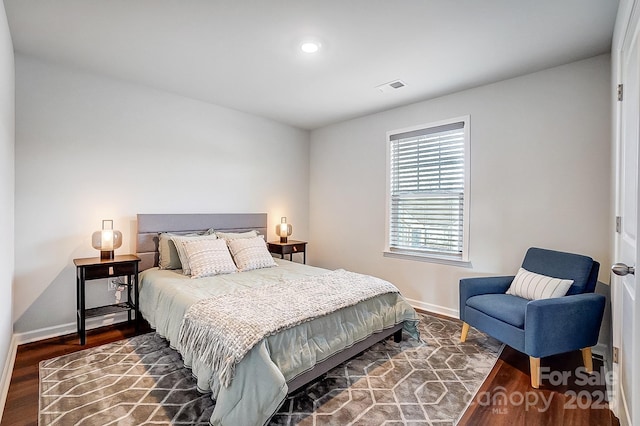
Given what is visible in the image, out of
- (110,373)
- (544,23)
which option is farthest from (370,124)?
(110,373)

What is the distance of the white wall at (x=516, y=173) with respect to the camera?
265 centimetres

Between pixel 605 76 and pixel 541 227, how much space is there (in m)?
1.37

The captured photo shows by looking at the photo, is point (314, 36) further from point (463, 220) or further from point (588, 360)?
point (588, 360)

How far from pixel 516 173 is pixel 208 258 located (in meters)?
3.18

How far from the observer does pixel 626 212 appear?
5.70 ft

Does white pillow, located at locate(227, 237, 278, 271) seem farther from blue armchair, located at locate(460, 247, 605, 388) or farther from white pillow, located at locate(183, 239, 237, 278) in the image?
blue armchair, located at locate(460, 247, 605, 388)

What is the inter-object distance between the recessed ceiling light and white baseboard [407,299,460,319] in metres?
3.04

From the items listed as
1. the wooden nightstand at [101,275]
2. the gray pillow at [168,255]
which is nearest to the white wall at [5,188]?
the wooden nightstand at [101,275]

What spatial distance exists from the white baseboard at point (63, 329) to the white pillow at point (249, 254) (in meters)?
1.32

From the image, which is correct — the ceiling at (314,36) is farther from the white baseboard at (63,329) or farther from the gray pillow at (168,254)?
the white baseboard at (63,329)

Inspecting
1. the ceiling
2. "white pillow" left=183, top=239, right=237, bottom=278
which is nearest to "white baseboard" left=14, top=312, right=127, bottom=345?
"white pillow" left=183, top=239, right=237, bottom=278

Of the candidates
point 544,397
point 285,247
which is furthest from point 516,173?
point 285,247

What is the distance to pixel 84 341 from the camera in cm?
274

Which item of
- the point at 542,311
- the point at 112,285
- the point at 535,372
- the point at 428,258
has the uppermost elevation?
the point at 428,258
